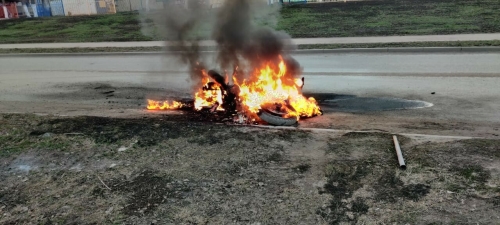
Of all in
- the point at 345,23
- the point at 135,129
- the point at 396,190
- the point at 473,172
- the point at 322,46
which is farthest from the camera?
the point at 345,23

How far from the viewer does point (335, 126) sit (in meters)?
5.77

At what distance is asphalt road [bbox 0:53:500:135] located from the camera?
6.48 m

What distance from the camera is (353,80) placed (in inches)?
352

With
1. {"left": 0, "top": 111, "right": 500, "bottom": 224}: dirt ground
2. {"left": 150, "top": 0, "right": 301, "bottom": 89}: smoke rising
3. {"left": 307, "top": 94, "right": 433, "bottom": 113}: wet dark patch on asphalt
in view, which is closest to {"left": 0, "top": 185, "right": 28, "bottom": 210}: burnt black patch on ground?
{"left": 0, "top": 111, "right": 500, "bottom": 224}: dirt ground

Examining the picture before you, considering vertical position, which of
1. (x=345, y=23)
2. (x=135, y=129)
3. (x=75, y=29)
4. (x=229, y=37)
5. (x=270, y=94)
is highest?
(x=75, y=29)

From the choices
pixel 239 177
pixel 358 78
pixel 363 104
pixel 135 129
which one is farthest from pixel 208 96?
pixel 358 78

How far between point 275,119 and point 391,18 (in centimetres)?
1358

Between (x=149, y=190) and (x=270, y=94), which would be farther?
(x=270, y=94)

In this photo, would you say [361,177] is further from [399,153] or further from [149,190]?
A: [149,190]

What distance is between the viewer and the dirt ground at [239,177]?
3.49 metres

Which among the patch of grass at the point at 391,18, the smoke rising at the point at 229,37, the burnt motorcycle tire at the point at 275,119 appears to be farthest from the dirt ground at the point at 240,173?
the patch of grass at the point at 391,18

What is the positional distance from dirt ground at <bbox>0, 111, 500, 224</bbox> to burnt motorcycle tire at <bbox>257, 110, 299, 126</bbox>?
1.74ft

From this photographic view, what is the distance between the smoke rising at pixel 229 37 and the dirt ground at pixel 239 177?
→ 66.0 inches

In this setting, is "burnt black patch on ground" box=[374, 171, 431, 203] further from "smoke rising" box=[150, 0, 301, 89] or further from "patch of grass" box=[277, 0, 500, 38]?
"patch of grass" box=[277, 0, 500, 38]
